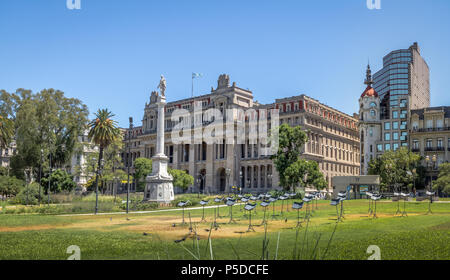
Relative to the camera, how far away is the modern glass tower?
284ft

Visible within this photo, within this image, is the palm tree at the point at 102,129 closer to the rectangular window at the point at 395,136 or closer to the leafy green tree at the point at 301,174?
the leafy green tree at the point at 301,174

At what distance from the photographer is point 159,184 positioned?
49.8 meters

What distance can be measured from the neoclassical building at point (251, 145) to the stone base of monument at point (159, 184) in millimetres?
33870

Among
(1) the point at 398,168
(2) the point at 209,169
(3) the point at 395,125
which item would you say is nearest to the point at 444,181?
(1) the point at 398,168

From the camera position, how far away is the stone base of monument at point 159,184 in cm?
4944

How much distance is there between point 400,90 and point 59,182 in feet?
391

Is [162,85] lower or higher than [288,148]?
higher

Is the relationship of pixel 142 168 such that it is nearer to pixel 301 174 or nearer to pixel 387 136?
pixel 301 174

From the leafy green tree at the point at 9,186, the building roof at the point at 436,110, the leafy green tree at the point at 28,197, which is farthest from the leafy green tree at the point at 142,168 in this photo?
the building roof at the point at 436,110

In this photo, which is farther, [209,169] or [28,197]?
[209,169]
